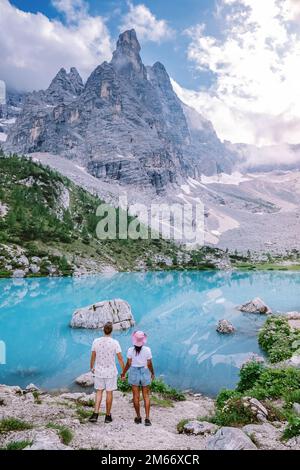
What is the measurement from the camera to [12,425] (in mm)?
12016

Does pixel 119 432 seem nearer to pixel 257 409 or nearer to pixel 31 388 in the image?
pixel 257 409

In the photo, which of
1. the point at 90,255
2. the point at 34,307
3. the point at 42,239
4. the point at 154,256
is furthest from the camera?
the point at 154,256

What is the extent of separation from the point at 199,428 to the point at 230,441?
10.3 ft

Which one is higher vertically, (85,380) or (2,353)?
(85,380)

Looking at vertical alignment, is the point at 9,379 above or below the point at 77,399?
below

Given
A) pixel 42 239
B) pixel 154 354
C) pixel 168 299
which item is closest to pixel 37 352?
pixel 154 354

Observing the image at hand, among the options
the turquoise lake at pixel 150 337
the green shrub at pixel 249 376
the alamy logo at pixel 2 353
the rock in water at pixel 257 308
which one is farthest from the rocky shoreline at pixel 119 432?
the rock in water at pixel 257 308

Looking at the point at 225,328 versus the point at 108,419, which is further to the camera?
the point at 225,328

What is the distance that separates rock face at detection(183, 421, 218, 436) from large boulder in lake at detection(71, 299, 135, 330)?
30910mm

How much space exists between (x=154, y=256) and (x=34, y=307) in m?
116

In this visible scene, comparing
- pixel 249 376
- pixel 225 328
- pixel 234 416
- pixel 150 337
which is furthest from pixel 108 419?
pixel 225 328

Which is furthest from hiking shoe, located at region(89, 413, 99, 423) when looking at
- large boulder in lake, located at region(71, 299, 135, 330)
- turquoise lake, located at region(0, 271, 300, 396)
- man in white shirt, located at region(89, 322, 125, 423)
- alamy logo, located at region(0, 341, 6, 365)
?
large boulder in lake, located at region(71, 299, 135, 330)

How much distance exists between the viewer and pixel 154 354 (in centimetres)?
3428
